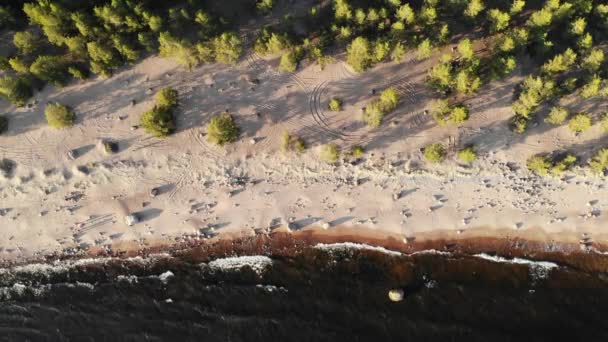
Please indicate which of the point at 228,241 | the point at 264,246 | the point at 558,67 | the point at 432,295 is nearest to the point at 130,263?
the point at 228,241

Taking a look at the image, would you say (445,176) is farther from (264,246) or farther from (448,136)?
(264,246)

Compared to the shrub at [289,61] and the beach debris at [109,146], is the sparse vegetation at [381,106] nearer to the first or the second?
the shrub at [289,61]

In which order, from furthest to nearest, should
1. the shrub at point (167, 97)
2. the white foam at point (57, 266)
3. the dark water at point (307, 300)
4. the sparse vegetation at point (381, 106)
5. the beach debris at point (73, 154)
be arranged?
Answer: the white foam at point (57, 266)
the dark water at point (307, 300)
the beach debris at point (73, 154)
the shrub at point (167, 97)
the sparse vegetation at point (381, 106)

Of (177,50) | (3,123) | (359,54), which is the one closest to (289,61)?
(359,54)

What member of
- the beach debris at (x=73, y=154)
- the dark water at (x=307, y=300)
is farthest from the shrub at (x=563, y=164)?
the beach debris at (x=73, y=154)

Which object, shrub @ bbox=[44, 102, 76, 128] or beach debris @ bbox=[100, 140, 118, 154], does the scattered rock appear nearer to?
beach debris @ bbox=[100, 140, 118, 154]
